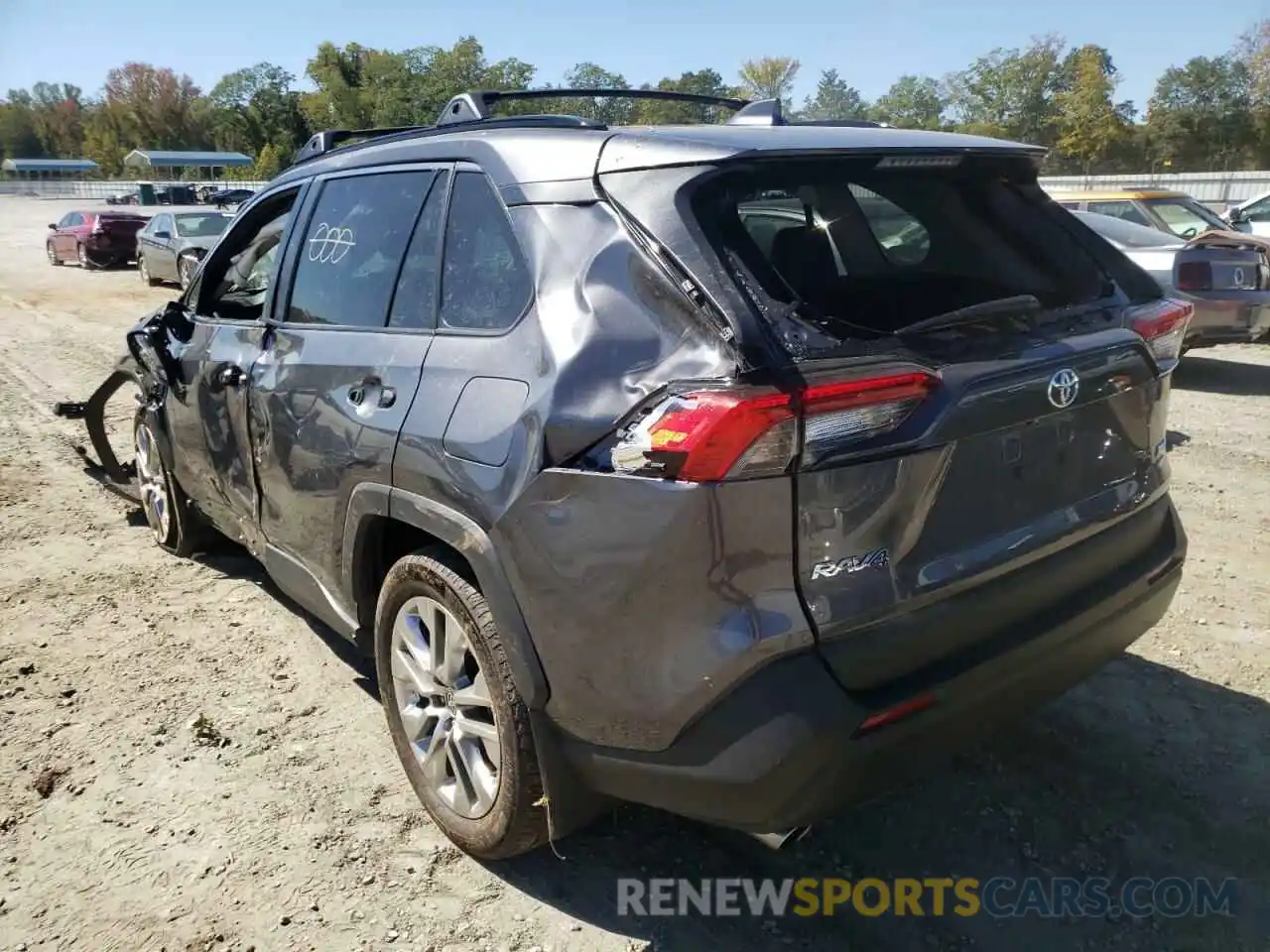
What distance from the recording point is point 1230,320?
8594 mm

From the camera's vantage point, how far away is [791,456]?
195 cm

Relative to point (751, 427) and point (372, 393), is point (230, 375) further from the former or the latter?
point (751, 427)

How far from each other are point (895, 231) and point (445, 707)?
188cm

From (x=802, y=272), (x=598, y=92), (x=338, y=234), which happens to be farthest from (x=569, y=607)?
(x=598, y=92)

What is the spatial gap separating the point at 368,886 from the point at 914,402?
1.90 m

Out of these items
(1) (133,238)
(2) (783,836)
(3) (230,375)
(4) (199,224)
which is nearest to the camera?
(2) (783,836)

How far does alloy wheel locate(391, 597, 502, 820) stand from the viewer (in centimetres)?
260

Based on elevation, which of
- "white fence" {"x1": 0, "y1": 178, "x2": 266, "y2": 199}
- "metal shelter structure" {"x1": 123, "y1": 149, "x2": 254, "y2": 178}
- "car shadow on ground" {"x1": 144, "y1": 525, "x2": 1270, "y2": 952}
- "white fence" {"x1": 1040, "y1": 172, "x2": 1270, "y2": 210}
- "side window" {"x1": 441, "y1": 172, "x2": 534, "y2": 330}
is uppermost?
"metal shelter structure" {"x1": 123, "y1": 149, "x2": 254, "y2": 178}

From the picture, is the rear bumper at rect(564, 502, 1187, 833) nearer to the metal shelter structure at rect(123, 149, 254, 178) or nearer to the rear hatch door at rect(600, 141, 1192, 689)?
the rear hatch door at rect(600, 141, 1192, 689)

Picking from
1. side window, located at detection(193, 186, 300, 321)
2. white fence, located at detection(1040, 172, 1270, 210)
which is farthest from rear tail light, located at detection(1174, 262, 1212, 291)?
white fence, located at detection(1040, 172, 1270, 210)

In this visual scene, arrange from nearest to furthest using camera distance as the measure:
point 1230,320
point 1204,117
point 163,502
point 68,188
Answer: point 163,502 < point 1230,320 < point 1204,117 < point 68,188

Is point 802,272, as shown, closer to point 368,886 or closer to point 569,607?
point 569,607

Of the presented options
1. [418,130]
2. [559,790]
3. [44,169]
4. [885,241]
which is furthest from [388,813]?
[44,169]

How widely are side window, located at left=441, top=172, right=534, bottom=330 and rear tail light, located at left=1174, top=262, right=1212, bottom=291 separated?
8192mm
